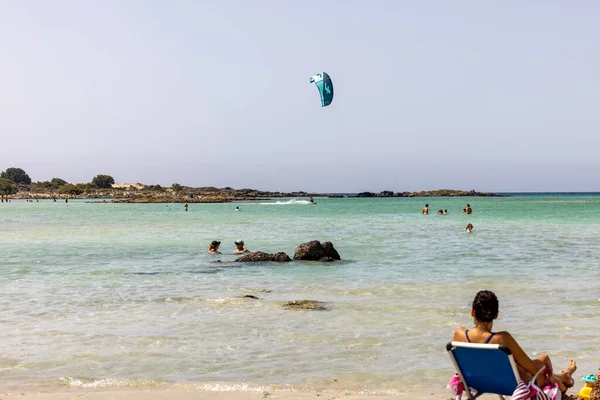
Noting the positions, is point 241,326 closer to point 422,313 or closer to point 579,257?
point 422,313

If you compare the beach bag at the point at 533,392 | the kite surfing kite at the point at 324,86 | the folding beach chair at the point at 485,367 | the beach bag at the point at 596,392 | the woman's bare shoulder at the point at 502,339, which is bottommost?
the beach bag at the point at 596,392

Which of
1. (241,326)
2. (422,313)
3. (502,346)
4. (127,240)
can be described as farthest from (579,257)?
(127,240)

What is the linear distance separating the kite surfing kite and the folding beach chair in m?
19.2

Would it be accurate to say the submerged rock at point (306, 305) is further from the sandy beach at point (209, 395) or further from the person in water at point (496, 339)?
the person in water at point (496, 339)

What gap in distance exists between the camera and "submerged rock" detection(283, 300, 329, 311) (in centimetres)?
1109

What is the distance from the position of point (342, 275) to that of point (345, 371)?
8.56 m

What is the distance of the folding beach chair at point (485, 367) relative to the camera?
15.3ft

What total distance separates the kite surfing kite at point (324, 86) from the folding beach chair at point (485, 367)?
19.2m

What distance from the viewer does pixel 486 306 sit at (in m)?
4.84

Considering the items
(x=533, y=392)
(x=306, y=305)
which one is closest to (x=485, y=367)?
(x=533, y=392)

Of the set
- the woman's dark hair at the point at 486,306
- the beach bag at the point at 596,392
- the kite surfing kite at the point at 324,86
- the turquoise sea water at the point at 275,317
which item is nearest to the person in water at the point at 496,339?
the woman's dark hair at the point at 486,306

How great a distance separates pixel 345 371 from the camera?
7305mm

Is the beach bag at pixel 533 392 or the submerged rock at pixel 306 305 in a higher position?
the beach bag at pixel 533 392

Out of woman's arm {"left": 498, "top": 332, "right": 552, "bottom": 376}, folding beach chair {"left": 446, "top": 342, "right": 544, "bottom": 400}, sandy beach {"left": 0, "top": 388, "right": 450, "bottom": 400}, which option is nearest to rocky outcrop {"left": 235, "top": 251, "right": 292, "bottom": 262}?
sandy beach {"left": 0, "top": 388, "right": 450, "bottom": 400}
